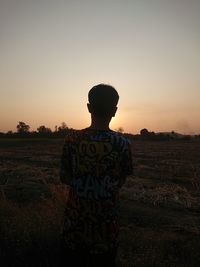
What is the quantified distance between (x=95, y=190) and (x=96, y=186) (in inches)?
1.1

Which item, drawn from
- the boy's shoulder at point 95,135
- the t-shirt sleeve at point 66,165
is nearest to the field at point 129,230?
the t-shirt sleeve at point 66,165

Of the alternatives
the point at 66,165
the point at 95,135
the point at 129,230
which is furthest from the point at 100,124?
the point at 129,230

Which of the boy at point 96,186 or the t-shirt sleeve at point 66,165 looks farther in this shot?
the t-shirt sleeve at point 66,165

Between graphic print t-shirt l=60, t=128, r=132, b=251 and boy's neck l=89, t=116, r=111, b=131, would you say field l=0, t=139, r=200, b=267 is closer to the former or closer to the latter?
graphic print t-shirt l=60, t=128, r=132, b=251

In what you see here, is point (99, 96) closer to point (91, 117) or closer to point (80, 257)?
point (91, 117)

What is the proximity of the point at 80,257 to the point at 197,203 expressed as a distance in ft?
31.4

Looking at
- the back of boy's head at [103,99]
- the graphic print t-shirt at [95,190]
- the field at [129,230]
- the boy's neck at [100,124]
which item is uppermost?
the back of boy's head at [103,99]

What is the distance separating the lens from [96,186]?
299cm

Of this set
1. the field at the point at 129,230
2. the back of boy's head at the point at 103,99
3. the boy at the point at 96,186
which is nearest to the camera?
the boy at the point at 96,186

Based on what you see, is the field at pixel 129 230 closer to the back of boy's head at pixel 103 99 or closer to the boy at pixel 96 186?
the boy at pixel 96 186

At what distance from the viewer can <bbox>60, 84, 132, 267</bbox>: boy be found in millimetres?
2973

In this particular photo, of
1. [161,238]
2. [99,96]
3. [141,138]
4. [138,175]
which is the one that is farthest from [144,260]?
[141,138]

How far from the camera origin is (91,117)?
10.4ft

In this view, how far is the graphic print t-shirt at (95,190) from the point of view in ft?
9.78
